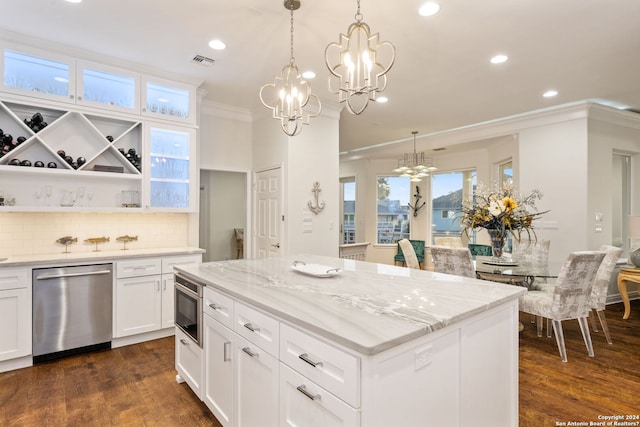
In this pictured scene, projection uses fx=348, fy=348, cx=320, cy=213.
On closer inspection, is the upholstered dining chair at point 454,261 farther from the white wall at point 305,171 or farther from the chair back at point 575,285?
the white wall at point 305,171

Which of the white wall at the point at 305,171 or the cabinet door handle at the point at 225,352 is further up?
the white wall at the point at 305,171

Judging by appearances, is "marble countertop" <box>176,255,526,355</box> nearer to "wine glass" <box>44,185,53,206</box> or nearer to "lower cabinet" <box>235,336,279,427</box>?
"lower cabinet" <box>235,336,279,427</box>

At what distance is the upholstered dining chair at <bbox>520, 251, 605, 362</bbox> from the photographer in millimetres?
3064

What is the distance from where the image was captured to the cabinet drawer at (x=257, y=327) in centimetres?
158

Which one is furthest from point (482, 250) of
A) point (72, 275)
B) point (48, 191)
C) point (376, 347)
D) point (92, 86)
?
point (48, 191)

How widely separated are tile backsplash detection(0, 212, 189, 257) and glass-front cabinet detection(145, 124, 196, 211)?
0.39m

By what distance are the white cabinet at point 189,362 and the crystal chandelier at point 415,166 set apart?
4.90 m

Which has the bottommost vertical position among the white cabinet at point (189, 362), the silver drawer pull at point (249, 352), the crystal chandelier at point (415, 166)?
the white cabinet at point (189, 362)

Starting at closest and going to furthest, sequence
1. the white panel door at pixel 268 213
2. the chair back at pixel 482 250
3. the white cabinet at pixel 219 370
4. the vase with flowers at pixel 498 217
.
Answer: the white cabinet at pixel 219 370, the vase with flowers at pixel 498 217, the white panel door at pixel 268 213, the chair back at pixel 482 250

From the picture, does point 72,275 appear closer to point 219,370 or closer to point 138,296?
point 138,296

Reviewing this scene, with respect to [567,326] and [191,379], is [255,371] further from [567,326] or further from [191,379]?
[567,326]

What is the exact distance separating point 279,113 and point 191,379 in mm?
2054

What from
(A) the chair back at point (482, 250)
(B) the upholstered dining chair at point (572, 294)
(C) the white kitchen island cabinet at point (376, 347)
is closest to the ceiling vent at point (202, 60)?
(C) the white kitchen island cabinet at point (376, 347)

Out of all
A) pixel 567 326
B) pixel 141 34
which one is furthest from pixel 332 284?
pixel 567 326
